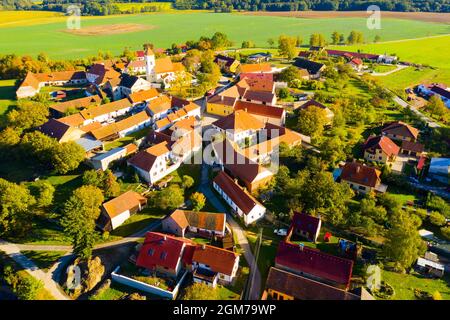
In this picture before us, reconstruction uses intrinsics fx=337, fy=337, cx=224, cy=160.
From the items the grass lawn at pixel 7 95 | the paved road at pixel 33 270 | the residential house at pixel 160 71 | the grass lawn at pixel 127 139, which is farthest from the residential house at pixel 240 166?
the grass lawn at pixel 7 95

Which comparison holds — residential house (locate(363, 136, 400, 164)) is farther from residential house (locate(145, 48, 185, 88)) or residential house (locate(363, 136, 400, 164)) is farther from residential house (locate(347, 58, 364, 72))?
residential house (locate(347, 58, 364, 72))

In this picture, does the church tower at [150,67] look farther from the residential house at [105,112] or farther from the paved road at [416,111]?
the paved road at [416,111]

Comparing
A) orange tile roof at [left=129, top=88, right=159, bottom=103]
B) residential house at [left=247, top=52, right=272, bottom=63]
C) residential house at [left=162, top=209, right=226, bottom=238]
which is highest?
residential house at [left=247, top=52, right=272, bottom=63]

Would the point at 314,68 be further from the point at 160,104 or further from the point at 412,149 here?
the point at 160,104

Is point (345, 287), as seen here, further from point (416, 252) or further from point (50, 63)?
point (50, 63)

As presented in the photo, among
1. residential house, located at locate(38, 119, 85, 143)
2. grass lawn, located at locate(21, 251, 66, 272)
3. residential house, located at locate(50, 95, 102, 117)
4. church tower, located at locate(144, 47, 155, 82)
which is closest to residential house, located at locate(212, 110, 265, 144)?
residential house, located at locate(38, 119, 85, 143)

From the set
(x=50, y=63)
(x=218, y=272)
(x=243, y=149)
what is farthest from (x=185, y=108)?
(x=50, y=63)
